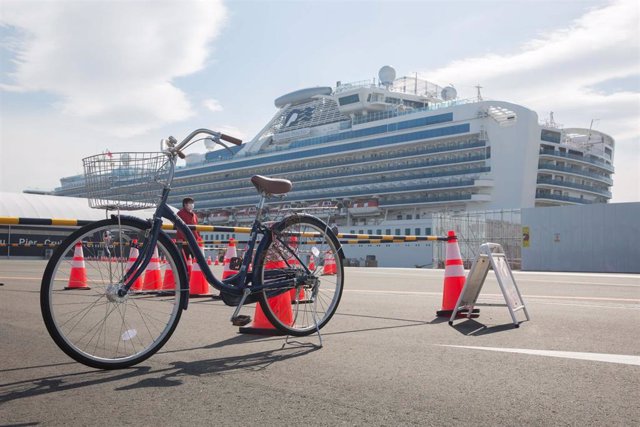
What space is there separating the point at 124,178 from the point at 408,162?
47.5 m

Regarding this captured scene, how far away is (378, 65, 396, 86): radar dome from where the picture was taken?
5922 centimetres

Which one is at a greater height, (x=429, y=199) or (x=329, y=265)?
(x=429, y=199)

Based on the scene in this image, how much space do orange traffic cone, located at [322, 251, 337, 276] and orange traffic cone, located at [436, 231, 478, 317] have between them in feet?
5.56

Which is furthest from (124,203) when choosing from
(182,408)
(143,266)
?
(182,408)

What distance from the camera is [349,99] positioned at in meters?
57.8

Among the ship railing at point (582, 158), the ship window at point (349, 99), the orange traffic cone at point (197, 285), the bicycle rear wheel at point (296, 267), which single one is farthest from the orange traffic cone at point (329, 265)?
the ship window at point (349, 99)

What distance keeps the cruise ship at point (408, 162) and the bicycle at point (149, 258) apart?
31921 mm

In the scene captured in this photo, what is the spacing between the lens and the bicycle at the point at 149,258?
136 inches

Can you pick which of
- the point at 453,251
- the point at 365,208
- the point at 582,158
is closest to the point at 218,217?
the point at 365,208

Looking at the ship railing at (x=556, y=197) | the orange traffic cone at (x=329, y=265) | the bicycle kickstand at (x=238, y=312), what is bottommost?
the bicycle kickstand at (x=238, y=312)

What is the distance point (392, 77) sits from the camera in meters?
59.6

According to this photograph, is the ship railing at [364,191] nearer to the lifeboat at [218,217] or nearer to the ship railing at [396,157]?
the lifeboat at [218,217]

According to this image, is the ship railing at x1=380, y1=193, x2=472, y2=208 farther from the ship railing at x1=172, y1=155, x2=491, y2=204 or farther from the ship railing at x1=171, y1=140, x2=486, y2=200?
the ship railing at x1=171, y1=140, x2=486, y2=200

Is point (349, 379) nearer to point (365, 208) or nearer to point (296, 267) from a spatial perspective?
point (296, 267)
